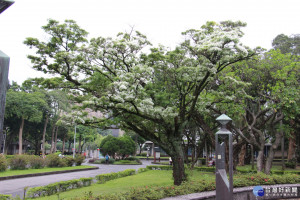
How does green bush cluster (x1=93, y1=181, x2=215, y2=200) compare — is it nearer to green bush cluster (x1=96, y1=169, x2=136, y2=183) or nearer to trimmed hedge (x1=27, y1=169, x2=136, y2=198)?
trimmed hedge (x1=27, y1=169, x2=136, y2=198)

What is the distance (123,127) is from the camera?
13.6 metres

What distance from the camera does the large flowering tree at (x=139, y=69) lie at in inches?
411

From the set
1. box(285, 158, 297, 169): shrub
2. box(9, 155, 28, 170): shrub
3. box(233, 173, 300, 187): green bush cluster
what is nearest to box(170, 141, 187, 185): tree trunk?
box(233, 173, 300, 187): green bush cluster

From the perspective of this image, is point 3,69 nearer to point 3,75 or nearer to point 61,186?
point 3,75

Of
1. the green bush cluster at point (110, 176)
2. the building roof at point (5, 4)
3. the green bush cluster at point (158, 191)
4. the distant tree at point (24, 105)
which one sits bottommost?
the green bush cluster at point (110, 176)

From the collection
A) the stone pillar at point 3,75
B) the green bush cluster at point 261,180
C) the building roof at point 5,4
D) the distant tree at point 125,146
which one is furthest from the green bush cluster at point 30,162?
the building roof at point 5,4

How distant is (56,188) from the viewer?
13.4 metres

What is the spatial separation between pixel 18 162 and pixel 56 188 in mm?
12919

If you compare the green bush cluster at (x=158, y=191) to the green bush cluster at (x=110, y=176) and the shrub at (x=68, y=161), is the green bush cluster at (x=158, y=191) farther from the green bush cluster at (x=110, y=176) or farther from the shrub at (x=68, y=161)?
the shrub at (x=68, y=161)

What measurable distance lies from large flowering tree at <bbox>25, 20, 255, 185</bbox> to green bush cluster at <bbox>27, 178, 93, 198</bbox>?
3755 mm

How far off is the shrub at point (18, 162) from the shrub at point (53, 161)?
9.25 ft

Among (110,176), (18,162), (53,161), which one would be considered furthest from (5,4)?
(53,161)

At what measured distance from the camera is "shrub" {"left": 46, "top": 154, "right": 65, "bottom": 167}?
27114 mm

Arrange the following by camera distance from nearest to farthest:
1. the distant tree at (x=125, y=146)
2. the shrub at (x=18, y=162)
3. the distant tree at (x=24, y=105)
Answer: the shrub at (x=18, y=162) → the distant tree at (x=24, y=105) → the distant tree at (x=125, y=146)
